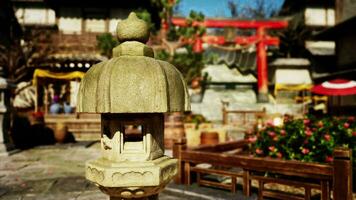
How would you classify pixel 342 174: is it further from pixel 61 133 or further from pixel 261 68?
pixel 261 68

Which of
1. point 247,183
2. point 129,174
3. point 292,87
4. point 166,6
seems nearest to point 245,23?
point 292,87

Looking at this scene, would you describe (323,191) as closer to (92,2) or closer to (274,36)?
(92,2)

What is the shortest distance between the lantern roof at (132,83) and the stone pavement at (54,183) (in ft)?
9.83

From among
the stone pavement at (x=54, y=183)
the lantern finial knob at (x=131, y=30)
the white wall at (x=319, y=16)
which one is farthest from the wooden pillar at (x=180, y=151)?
the white wall at (x=319, y=16)

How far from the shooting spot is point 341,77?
54.7 ft

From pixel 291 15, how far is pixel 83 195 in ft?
104

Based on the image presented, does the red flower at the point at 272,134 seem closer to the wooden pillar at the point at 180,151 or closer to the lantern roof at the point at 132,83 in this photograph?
the wooden pillar at the point at 180,151

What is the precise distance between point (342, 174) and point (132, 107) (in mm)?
3453

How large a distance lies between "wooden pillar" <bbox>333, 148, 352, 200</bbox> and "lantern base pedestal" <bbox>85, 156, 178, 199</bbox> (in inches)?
111

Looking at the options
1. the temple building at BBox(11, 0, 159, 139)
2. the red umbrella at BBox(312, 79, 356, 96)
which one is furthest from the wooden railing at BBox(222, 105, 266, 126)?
the temple building at BBox(11, 0, 159, 139)

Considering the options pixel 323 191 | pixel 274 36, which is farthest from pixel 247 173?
pixel 274 36

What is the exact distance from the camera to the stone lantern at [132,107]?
3.47 meters

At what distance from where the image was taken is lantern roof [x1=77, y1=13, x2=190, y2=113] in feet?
11.3

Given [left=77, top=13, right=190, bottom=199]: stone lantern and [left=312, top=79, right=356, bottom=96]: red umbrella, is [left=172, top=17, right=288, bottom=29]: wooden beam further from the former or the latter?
[left=77, top=13, right=190, bottom=199]: stone lantern
